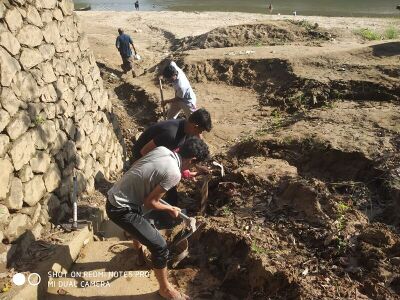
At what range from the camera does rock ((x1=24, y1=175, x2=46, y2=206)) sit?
4.40m

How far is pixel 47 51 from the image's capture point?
17.0 feet

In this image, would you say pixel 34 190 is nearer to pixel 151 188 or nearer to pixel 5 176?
Result: pixel 5 176

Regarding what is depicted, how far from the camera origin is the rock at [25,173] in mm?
4355

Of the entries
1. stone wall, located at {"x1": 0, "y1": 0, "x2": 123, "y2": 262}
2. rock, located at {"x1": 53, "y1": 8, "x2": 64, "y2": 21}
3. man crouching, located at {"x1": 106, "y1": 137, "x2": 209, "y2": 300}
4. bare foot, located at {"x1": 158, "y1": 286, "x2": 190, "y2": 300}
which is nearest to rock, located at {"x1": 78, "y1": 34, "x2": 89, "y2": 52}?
stone wall, located at {"x1": 0, "y1": 0, "x2": 123, "y2": 262}

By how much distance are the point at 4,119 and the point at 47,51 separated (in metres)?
1.39

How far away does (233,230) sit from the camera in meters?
4.49

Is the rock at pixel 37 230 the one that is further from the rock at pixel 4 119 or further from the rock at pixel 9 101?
the rock at pixel 9 101

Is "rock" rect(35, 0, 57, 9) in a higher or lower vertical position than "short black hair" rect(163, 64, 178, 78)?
higher

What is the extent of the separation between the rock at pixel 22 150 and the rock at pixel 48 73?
2.81 feet

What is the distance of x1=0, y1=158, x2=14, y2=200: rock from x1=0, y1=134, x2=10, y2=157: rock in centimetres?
8

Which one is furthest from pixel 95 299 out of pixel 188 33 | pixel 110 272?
pixel 188 33

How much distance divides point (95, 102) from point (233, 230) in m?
3.28

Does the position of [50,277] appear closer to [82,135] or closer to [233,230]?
[233,230]

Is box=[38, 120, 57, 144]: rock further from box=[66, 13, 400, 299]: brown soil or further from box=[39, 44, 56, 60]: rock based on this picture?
box=[66, 13, 400, 299]: brown soil
